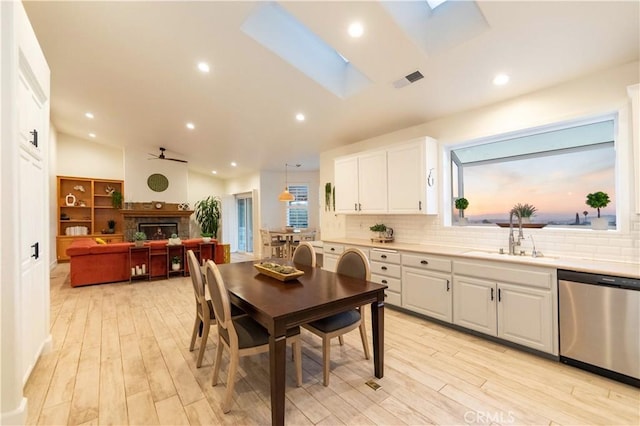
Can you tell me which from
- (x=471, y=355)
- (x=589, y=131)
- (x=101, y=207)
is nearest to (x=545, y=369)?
(x=471, y=355)

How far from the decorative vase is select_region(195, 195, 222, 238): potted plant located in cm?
916

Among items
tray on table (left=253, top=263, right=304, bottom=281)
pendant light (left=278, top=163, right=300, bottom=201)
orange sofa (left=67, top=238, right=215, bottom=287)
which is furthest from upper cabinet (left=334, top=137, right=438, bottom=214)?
orange sofa (left=67, top=238, right=215, bottom=287)

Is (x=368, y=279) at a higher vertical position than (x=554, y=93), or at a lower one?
lower

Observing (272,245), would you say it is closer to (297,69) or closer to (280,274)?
(297,69)

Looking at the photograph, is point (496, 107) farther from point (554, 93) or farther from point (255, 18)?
point (255, 18)

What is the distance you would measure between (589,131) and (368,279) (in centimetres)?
274

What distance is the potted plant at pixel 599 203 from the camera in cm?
261

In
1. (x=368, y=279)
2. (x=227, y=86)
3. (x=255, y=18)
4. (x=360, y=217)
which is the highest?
(x=255, y=18)

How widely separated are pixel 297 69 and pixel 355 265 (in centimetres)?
232

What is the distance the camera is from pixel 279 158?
7.12 m

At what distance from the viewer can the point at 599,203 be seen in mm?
2625

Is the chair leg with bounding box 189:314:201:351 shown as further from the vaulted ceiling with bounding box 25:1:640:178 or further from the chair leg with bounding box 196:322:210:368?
the vaulted ceiling with bounding box 25:1:640:178

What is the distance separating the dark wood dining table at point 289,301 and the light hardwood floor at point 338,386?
33cm

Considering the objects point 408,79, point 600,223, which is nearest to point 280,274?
point 408,79
